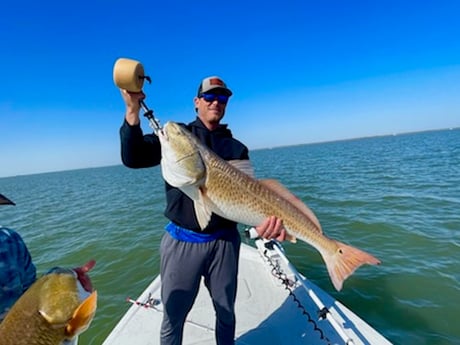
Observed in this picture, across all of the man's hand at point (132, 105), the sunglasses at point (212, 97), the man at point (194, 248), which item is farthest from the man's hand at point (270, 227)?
the man's hand at point (132, 105)

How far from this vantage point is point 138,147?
2621 mm

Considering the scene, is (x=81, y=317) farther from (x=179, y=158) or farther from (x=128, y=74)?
(x=128, y=74)

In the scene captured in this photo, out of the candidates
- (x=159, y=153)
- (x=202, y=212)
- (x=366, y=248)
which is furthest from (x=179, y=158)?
(x=366, y=248)

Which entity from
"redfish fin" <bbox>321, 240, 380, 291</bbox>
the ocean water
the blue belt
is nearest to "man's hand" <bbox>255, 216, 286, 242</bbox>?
the blue belt

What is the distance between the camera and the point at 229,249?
2.95 metres

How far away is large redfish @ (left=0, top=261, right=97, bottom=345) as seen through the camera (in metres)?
0.99

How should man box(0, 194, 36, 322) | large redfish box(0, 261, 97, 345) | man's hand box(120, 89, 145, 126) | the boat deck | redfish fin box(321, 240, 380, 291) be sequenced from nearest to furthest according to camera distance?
large redfish box(0, 261, 97, 345) < man box(0, 194, 36, 322) < man's hand box(120, 89, 145, 126) < redfish fin box(321, 240, 380, 291) < the boat deck

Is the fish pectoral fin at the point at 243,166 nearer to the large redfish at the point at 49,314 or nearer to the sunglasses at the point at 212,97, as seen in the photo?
the sunglasses at the point at 212,97

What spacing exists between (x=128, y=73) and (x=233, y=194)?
1472 mm

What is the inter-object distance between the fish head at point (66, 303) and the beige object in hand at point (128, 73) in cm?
171

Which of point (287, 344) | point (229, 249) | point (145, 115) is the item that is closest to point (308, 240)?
point (229, 249)

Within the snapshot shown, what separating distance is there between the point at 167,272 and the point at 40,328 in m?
1.97

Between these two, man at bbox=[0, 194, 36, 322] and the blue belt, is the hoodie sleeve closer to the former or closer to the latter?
the blue belt

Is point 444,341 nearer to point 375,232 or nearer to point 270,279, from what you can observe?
point 270,279
